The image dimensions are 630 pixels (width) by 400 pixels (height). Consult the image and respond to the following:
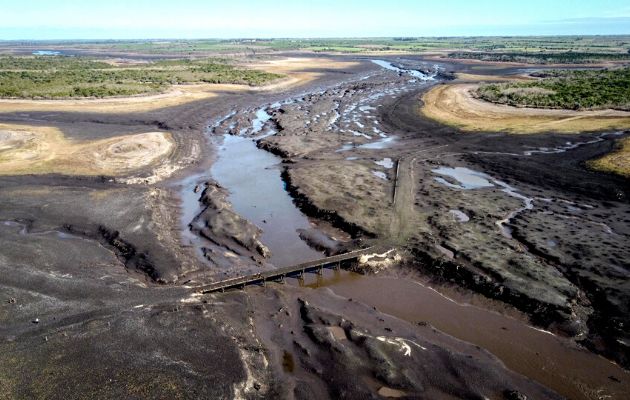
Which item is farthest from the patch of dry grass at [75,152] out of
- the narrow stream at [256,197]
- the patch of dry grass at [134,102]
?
the patch of dry grass at [134,102]

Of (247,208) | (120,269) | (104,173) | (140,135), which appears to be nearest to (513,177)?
(247,208)

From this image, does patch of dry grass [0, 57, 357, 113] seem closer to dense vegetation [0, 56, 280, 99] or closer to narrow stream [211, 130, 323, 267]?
dense vegetation [0, 56, 280, 99]

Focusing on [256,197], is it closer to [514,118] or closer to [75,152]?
[75,152]

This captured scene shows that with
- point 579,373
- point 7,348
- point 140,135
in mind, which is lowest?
point 579,373

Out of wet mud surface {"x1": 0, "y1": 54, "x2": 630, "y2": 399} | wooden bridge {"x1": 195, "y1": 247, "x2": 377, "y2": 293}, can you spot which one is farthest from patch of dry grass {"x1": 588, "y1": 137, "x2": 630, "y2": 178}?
wooden bridge {"x1": 195, "y1": 247, "x2": 377, "y2": 293}

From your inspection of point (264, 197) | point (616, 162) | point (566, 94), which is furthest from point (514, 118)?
point (264, 197)

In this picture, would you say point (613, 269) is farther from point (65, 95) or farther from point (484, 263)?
point (65, 95)
